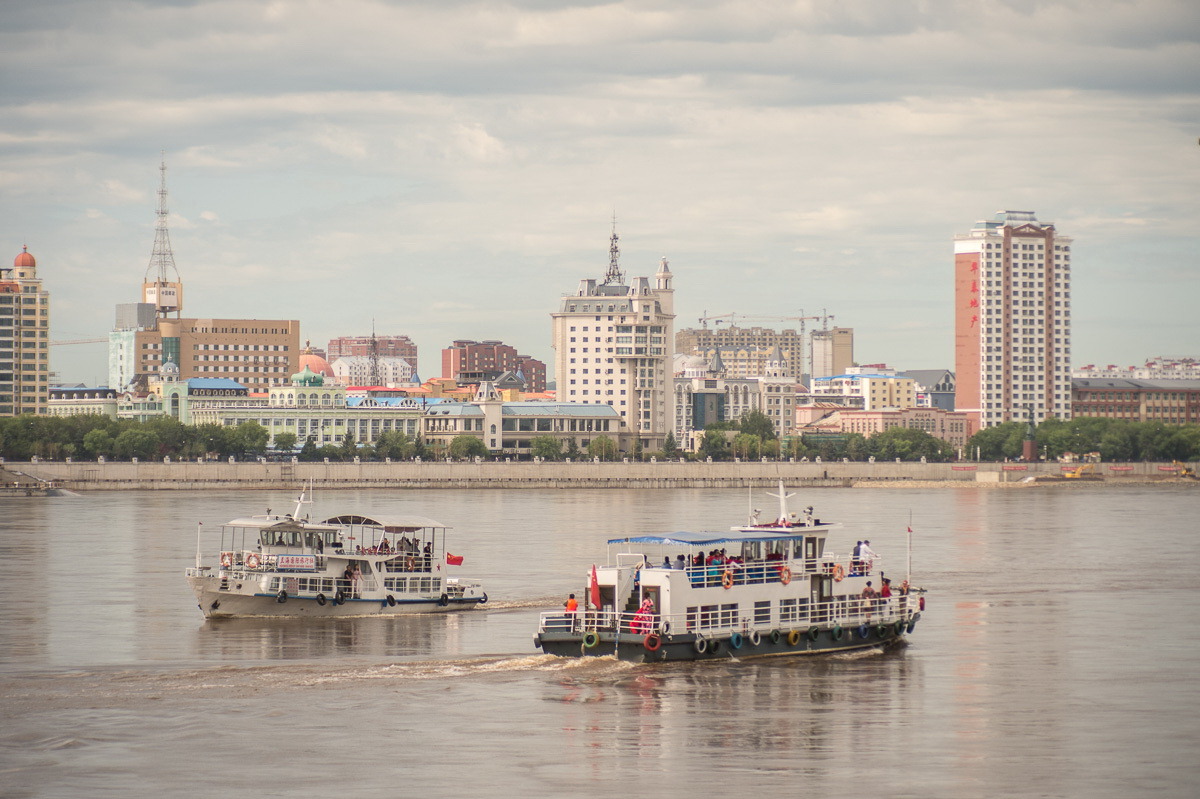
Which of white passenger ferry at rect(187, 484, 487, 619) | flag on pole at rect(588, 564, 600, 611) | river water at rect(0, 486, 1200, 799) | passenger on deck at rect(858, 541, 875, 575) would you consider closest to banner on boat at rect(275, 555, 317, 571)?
white passenger ferry at rect(187, 484, 487, 619)

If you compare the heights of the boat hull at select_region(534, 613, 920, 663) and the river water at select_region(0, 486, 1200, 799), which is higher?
the boat hull at select_region(534, 613, 920, 663)

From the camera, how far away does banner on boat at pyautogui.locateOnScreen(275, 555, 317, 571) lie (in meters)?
69.2

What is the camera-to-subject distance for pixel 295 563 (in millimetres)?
69312

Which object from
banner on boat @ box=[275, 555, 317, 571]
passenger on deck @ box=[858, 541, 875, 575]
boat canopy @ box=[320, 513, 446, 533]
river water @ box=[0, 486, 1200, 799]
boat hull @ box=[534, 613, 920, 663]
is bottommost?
river water @ box=[0, 486, 1200, 799]

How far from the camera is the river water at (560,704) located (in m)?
40.8

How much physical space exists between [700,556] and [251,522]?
2091 cm

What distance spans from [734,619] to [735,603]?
19.3 inches

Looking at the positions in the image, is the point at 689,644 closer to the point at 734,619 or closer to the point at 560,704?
the point at 734,619

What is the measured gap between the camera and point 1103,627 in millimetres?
67125

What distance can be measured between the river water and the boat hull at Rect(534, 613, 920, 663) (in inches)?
21.5

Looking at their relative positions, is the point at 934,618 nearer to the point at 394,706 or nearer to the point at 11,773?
the point at 394,706

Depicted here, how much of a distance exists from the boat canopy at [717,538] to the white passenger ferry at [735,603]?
0.04 metres

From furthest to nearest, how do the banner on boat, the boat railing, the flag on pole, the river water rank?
the banner on boat → the flag on pole → the boat railing → the river water

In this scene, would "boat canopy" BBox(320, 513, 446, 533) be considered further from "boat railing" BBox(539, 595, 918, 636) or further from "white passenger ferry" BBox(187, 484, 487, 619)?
"boat railing" BBox(539, 595, 918, 636)
